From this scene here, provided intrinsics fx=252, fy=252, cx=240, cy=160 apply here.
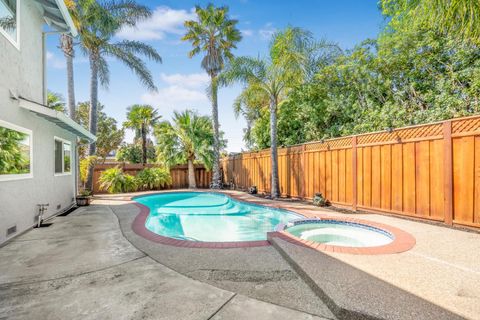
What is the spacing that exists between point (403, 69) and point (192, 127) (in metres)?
12.0

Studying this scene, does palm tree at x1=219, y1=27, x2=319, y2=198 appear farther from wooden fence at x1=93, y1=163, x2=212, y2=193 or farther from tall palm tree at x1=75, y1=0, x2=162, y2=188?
wooden fence at x1=93, y1=163, x2=212, y2=193

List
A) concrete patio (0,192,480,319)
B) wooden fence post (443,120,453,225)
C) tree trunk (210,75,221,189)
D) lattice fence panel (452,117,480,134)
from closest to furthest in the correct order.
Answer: concrete patio (0,192,480,319), lattice fence panel (452,117,480,134), wooden fence post (443,120,453,225), tree trunk (210,75,221,189)

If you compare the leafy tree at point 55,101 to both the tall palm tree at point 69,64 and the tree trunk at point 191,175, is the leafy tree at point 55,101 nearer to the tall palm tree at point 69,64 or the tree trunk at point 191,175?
the tall palm tree at point 69,64

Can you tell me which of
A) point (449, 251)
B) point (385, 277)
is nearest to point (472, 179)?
point (449, 251)

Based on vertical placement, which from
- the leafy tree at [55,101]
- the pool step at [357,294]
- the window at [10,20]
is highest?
the leafy tree at [55,101]

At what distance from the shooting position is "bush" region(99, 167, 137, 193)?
14.5m

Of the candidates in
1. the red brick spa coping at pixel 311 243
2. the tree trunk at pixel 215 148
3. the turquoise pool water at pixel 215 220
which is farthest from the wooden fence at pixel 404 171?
the tree trunk at pixel 215 148

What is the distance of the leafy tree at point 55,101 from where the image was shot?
13.4 meters

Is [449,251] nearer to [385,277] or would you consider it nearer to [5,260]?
[385,277]

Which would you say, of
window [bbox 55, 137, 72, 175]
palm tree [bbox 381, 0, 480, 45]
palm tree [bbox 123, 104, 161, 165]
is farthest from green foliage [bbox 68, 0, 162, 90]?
palm tree [bbox 381, 0, 480, 45]

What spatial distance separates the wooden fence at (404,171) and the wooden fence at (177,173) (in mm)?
9420

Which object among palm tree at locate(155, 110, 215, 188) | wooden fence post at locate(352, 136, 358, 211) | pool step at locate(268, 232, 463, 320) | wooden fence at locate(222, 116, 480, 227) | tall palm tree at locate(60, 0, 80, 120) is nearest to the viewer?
pool step at locate(268, 232, 463, 320)

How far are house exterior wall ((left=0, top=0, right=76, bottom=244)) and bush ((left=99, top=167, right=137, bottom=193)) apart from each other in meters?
6.76

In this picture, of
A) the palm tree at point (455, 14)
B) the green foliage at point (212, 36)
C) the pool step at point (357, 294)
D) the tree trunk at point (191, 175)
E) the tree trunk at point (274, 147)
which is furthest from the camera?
the tree trunk at point (191, 175)
